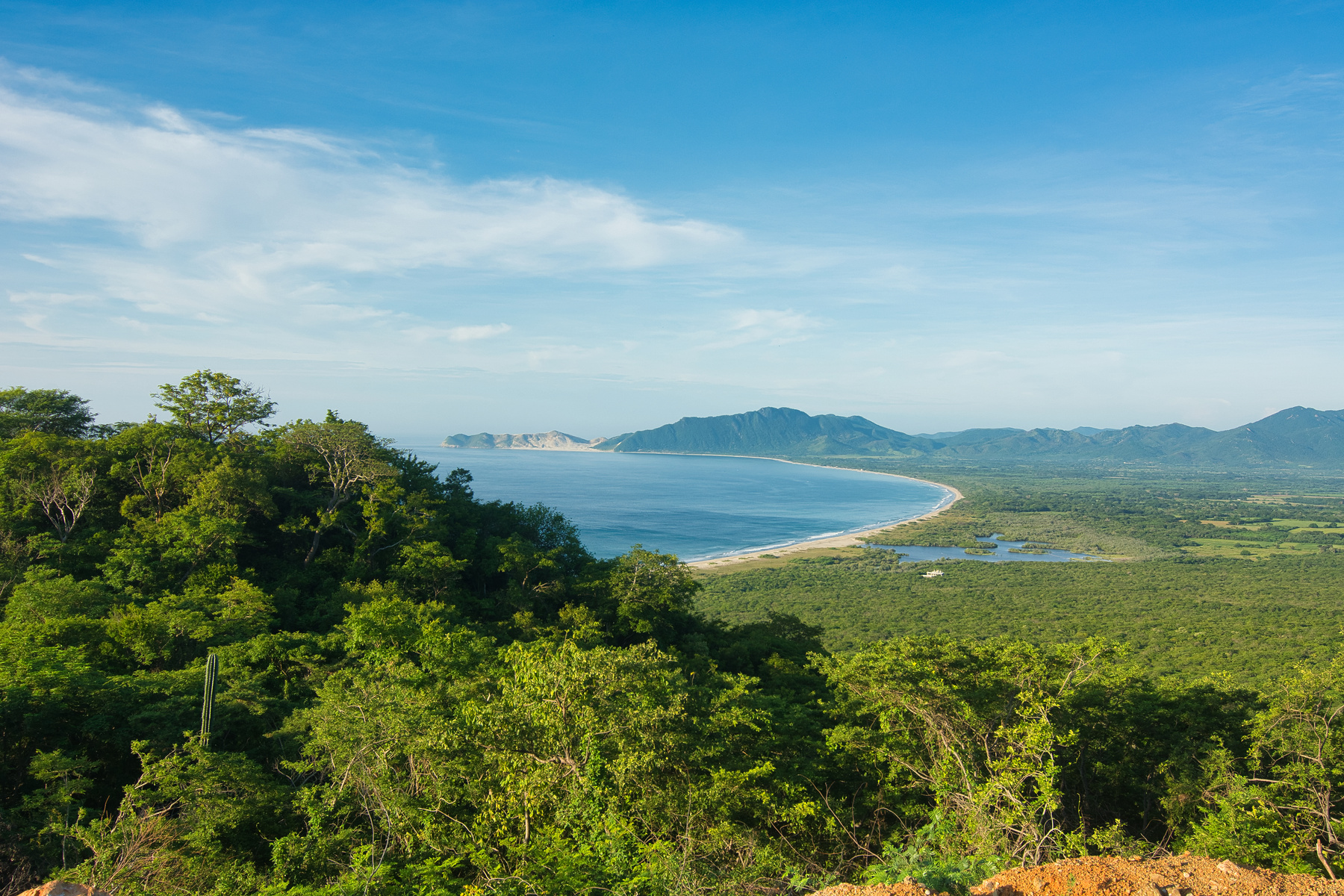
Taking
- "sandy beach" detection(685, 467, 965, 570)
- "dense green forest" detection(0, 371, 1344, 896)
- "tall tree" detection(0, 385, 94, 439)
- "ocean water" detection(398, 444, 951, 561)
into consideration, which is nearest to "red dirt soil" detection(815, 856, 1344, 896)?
"dense green forest" detection(0, 371, 1344, 896)

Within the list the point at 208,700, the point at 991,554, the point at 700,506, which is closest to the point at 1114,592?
the point at 991,554

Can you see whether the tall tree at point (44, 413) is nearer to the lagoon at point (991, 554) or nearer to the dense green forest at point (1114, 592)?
the dense green forest at point (1114, 592)

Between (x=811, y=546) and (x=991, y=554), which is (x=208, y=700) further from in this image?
(x=991, y=554)

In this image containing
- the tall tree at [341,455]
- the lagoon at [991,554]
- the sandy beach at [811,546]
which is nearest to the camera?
the tall tree at [341,455]

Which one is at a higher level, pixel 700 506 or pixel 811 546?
pixel 700 506

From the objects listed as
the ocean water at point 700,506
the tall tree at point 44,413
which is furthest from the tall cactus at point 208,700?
the ocean water at point 700,506

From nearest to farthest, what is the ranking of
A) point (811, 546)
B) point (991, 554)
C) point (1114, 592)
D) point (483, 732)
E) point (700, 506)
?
point (483, 732) → point (1114, 592) → point (991, 554) → point (811, 546) → point (700, 506)

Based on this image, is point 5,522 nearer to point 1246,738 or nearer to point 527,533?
point 527,533
